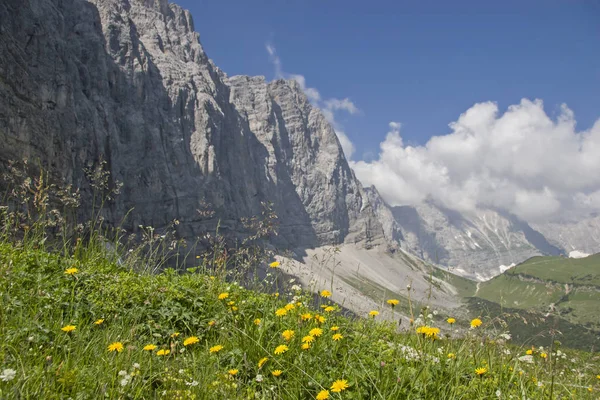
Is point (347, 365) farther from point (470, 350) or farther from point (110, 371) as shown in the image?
point (110, 371)

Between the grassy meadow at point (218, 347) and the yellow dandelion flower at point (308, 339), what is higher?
the yellow dandelion flower at point (308, 339)

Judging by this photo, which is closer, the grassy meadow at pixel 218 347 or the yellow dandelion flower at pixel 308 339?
the grassy meadow at pixel 218 347

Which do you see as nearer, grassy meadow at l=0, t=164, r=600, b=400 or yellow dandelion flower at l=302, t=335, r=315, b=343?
grassy meadow at l=0, t=164, r=600, b=400

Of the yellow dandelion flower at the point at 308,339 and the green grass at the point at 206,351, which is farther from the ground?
the yellow dandelion flower at the point at 308,339

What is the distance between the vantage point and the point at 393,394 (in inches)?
144

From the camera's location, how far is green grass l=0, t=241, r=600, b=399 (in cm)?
368

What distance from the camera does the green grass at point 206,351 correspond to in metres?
3.68

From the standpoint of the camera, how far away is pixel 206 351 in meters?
4.92

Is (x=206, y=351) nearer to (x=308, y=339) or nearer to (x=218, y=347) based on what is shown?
(x=218, y=347)

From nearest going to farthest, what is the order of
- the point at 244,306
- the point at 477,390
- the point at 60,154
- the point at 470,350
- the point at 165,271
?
the point at 477,390, the point at 470,350, the point at 244,306, the point at 165,271, the point at 60,154

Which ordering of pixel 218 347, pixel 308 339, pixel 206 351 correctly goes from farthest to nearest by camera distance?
pixel 206 351 < pixel 218 347 < pixel 308 339

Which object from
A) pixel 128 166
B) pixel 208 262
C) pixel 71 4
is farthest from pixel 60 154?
pixel 208 262

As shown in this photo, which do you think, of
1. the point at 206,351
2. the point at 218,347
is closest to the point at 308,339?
the point at 218,347

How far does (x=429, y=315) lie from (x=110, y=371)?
389 cm
